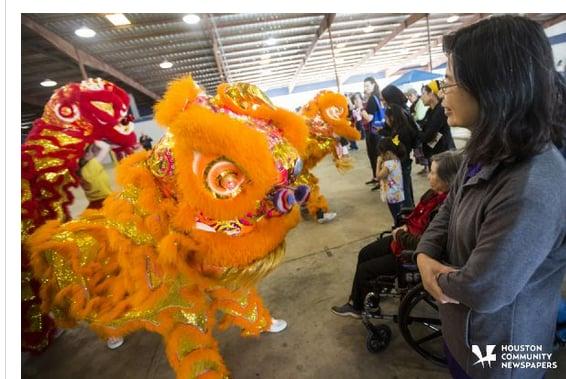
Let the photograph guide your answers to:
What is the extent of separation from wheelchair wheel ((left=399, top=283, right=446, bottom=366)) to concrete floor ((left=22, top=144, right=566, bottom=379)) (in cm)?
8

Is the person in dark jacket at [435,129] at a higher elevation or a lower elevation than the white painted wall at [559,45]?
lower

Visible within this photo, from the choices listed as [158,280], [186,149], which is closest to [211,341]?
[158,280]

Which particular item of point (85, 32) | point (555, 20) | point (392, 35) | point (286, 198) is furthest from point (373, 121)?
point (555, 20)

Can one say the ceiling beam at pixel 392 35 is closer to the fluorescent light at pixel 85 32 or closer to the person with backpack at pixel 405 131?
the person with backpack at pixel 405 131

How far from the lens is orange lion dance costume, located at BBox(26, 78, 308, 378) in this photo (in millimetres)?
908

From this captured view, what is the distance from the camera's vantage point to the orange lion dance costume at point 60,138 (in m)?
1.43

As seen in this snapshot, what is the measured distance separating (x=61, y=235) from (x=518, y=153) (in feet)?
5.13

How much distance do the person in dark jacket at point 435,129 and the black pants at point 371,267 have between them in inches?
53.7

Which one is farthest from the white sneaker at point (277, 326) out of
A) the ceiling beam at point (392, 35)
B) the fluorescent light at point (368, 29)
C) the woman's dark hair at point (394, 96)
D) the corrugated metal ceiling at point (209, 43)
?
the fluorescent light at point (368, 29)

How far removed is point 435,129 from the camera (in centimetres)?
269

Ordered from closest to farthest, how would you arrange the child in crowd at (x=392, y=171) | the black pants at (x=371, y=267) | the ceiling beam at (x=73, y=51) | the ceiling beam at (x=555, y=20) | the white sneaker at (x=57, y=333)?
the black pants at (x=371, y=267), the white sneaker at (x=57, y=333), the child in crowd at (x=392, y=171), the ceiling beam at (x=73, y=51), the ceiling beam at (x=555, y=20)

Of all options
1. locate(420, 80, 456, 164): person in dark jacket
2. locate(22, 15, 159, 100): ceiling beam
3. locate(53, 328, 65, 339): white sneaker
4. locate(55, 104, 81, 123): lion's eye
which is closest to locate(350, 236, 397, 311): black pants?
locate(420, 80, 456, 164): person in dark jacket

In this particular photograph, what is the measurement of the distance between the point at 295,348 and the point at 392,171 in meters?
1.46

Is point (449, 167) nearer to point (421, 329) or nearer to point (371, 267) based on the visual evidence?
point (371, 267)
